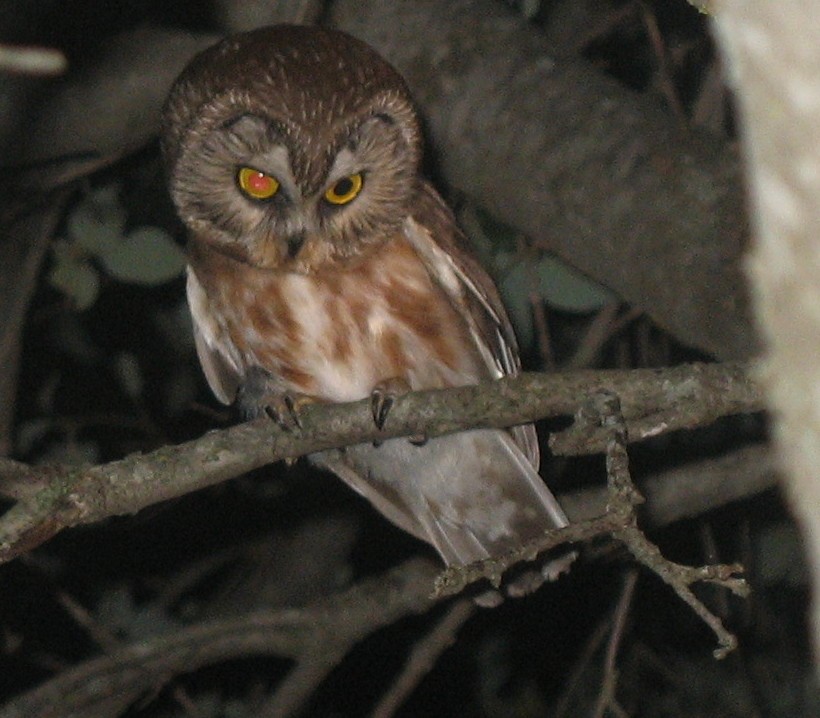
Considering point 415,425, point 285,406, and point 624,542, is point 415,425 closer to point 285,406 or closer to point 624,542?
point 624,542

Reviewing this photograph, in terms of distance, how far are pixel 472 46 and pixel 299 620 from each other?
1418 mm

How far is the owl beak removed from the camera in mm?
2809

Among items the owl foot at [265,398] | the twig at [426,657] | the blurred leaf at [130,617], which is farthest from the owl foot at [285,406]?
the blurred leaf at [130,617]

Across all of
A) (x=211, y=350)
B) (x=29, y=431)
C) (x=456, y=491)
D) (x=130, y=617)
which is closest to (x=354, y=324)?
(x=211, y=350)

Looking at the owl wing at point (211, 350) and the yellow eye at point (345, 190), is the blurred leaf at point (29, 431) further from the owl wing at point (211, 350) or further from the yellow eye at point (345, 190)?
the yellow eye at point (345, 190)

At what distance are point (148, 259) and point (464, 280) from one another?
944 millimetres

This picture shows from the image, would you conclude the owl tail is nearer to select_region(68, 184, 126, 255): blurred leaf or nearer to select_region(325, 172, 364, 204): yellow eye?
select_region(325, 172, 364, 204): yellow eye

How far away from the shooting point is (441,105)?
3.08 metres

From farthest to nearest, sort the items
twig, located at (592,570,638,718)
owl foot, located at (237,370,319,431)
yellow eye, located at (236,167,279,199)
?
1. yellow eye, located at (236,167,279,199)
2. owl foot, located at (237,370,319,431)
3. twig, located at (592,570,638,718)

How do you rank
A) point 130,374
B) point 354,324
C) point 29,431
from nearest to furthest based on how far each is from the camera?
point 354,324 < point 29,431 < point 130,374

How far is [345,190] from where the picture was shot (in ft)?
9.59

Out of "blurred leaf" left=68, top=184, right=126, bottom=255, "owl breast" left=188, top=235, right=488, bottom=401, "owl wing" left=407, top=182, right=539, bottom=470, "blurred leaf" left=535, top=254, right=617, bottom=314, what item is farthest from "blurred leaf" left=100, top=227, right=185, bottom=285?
"blurred leaf" left=535, top=254, right=617, bottom=314

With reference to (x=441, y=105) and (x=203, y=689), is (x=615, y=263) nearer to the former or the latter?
(x=441, y=105)

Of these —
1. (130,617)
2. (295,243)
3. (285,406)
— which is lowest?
(130,617)
